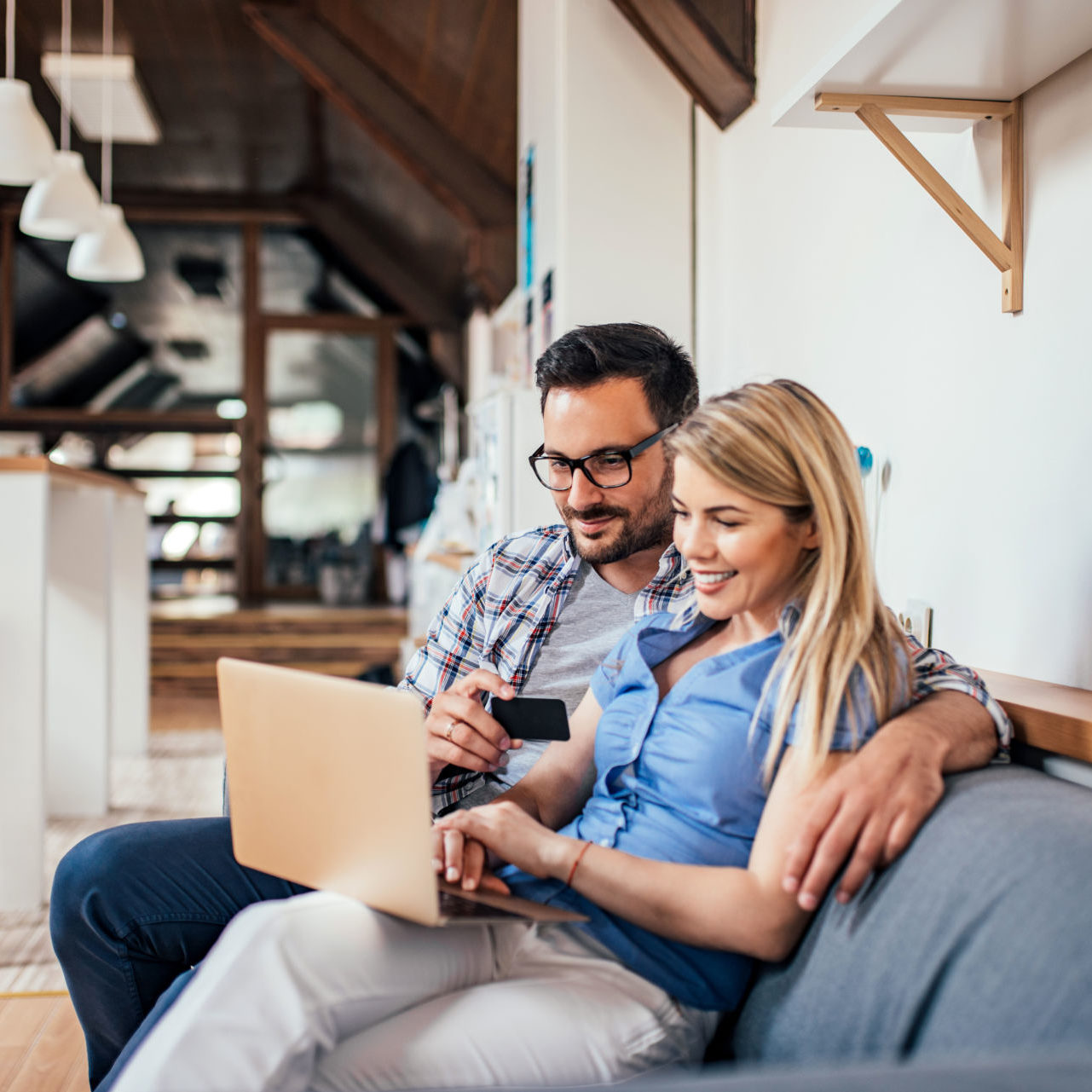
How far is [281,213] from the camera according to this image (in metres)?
8.02

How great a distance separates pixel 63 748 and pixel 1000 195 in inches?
121

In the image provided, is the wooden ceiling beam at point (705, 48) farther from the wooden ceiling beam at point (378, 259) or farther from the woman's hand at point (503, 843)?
the wooden ceiling beam at point (378, 259)

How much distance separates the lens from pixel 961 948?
88 centimetres

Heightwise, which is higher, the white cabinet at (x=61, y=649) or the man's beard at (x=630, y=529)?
the man's beard at (x=630, y=529)

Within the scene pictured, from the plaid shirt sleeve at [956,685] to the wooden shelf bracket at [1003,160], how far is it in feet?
1.71

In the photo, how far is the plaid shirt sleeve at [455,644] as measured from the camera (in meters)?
1.71

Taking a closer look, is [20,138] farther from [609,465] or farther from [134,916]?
[134,916]

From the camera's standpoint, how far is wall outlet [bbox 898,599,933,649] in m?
1.69

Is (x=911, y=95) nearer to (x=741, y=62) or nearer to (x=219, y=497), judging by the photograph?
(x=741, y=62)

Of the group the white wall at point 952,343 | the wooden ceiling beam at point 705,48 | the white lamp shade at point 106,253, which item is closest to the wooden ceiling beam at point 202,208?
the white lamp shade at point 106,253

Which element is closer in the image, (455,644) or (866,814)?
(866,814)

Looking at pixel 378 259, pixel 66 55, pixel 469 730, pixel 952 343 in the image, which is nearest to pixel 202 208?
pixel 378 259

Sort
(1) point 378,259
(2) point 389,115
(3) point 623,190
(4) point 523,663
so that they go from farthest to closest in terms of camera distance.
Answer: (1) point 378,259
(2) point 389,115
(3) point 623,190
(4) point 523,663

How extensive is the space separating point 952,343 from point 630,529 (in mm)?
535
